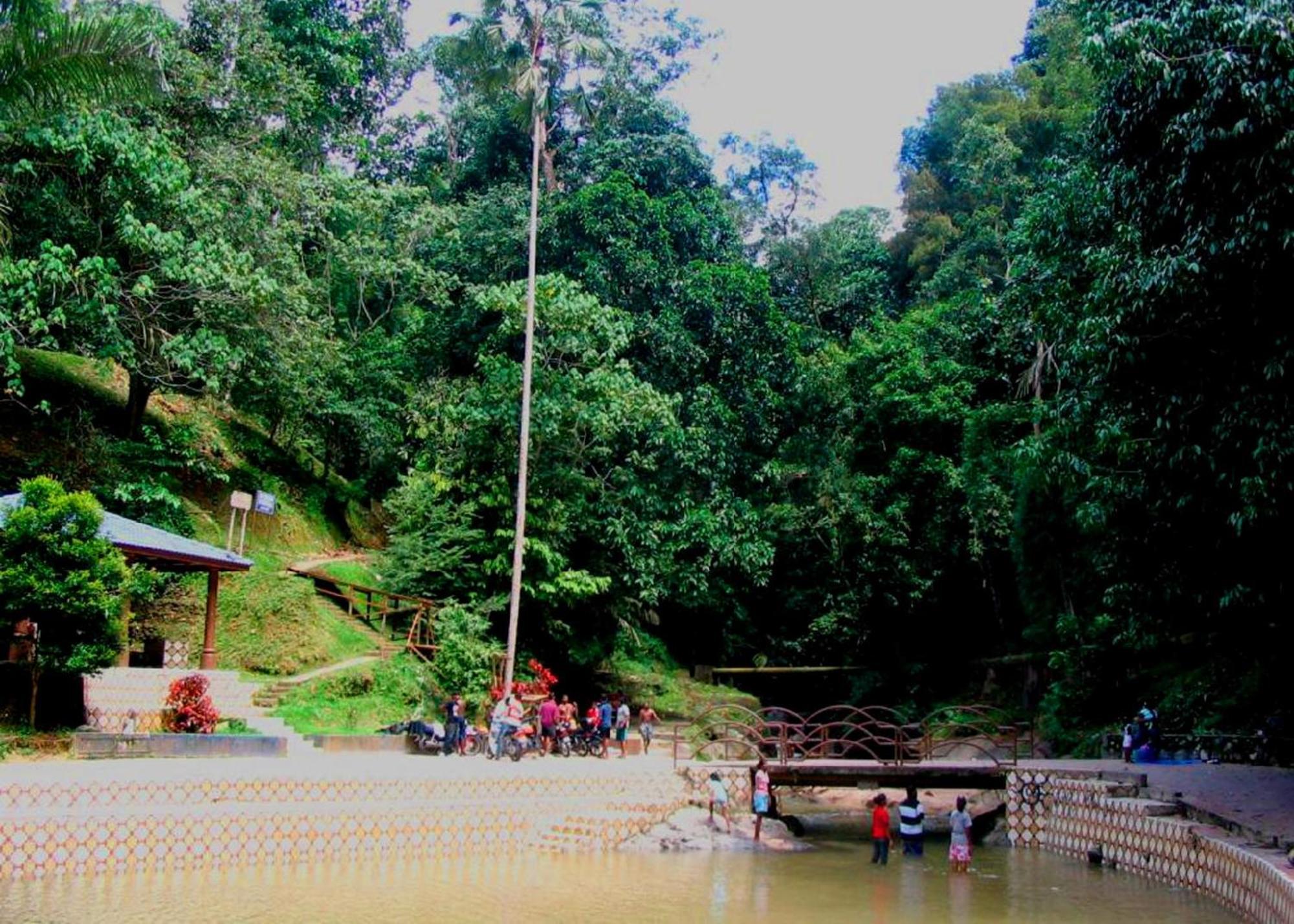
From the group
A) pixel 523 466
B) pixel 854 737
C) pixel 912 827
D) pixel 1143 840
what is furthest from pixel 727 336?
pixel 1143 840

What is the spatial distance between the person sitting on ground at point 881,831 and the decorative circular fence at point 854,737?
10.4 ft

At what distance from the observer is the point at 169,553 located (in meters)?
21.5

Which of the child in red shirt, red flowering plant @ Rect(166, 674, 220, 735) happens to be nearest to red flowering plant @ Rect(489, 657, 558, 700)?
red flowering plant @ Rect(166, 674, 220, 735)

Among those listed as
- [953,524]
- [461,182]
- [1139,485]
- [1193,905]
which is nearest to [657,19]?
[461,182]

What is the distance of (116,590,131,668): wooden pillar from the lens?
22344 millimetres

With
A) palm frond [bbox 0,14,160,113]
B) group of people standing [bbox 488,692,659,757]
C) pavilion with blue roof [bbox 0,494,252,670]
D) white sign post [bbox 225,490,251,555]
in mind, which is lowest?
group of people standing [bbox 488,692,659,757]

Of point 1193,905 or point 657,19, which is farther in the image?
point 657,19

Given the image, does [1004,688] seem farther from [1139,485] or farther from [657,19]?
[657,19]

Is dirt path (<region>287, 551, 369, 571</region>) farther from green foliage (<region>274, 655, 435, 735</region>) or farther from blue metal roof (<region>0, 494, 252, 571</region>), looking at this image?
blue metal roof (<region>0, 494, 252, 571</region>)

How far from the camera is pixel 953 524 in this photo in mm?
34812

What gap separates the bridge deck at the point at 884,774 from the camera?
22.9m

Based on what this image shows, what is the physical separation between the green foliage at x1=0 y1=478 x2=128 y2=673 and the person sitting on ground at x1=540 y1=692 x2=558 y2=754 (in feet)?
27.4

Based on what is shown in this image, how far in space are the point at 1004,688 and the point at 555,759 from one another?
16.7 meters

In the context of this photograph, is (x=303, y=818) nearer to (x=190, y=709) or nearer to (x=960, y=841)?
(x=190, y=709)
